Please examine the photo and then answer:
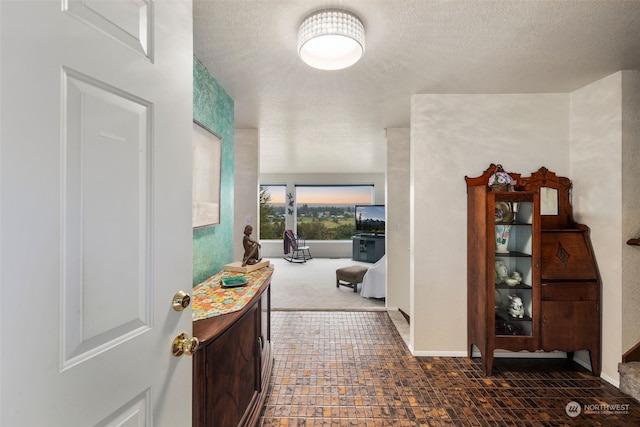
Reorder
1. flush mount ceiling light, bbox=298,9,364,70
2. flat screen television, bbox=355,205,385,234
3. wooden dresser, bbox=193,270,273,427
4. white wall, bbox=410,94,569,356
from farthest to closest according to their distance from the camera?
flat screen television, bbox=355,205,385,234
white wall, bbox=410,94,569,356
flush mount ceiling light, bbox=298,9,364,70
wooden dresser, bbox=193,270,273,427

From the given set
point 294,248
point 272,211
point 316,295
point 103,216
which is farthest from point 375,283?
point 272,211

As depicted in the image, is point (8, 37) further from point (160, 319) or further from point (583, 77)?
point (583, 77)

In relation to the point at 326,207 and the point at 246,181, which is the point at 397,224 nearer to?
the point at 246,181

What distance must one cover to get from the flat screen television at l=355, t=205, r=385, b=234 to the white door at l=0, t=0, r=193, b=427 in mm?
7264

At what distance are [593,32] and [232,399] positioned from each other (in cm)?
288

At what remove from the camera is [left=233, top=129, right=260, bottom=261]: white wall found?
11.6 feet

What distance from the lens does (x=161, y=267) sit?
30.6 inches

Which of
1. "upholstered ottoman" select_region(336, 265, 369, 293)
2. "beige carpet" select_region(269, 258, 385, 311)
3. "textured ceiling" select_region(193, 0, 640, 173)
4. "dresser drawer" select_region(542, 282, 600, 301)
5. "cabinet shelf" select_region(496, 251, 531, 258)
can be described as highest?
Answer: "textured ceiling" select_region(193, 0, 640, 173)

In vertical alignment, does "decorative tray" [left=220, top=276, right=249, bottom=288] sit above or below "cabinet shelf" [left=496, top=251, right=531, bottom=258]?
below

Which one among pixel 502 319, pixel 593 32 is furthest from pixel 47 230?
pixel 502 319

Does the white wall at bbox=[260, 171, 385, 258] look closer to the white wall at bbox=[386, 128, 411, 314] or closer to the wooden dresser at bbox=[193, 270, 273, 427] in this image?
the white wall at bbox=[386, 128, 411, 314]

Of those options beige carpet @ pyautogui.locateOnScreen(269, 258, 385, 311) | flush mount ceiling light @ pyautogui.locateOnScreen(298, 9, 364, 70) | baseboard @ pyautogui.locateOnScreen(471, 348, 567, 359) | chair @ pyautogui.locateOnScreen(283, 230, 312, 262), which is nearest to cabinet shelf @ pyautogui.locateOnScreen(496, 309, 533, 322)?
baseboard @ pyautogui.locateOnScreen(471, 348, 567, 359)

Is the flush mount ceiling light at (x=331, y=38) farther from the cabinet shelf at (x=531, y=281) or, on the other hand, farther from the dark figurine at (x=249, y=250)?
the cabinet shelf at (x=531, y=281)

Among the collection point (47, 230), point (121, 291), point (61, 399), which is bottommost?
A: point (61, 399)
